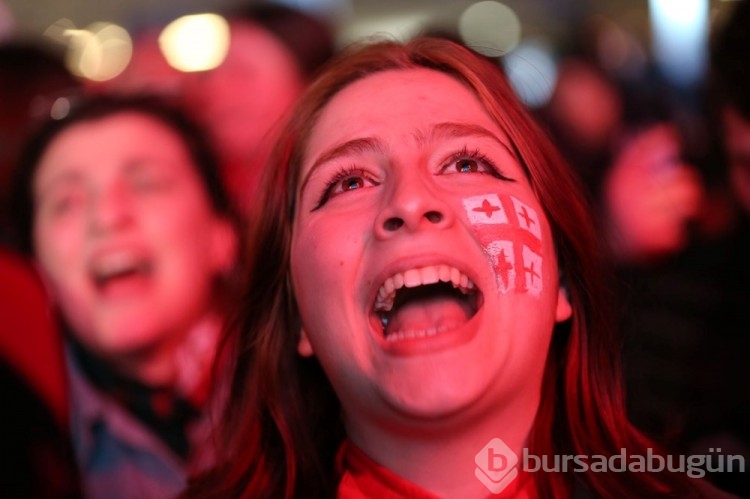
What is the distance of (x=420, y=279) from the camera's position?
49.4 inches

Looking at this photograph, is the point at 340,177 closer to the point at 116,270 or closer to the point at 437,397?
the point at 437,397

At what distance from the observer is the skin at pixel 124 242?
2143mm

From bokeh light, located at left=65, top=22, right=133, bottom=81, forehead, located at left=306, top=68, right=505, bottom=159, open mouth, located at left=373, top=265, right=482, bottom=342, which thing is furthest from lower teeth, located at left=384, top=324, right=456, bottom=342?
bokeh light, located at left=65, top=22, right=133, bottom=81

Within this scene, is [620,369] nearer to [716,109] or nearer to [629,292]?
[629,292]

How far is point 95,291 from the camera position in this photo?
2.15m


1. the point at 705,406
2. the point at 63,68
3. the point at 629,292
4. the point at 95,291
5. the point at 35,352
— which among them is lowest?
the point at 705,406

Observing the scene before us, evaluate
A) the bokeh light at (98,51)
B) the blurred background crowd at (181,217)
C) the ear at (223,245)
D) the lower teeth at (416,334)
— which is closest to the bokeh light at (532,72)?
the blurred background crowd at (181,217)

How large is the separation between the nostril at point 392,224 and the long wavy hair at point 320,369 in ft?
0.88

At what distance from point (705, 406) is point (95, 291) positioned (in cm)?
156

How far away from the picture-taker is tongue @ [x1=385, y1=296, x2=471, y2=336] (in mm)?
1323

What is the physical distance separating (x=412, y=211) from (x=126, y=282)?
1.13 meters

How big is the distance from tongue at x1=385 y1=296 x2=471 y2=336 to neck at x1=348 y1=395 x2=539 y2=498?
0.15 meters

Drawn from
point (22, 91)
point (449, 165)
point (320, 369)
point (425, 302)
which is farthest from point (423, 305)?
point (22, 91)

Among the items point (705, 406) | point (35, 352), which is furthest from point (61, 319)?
point (705, 406)
